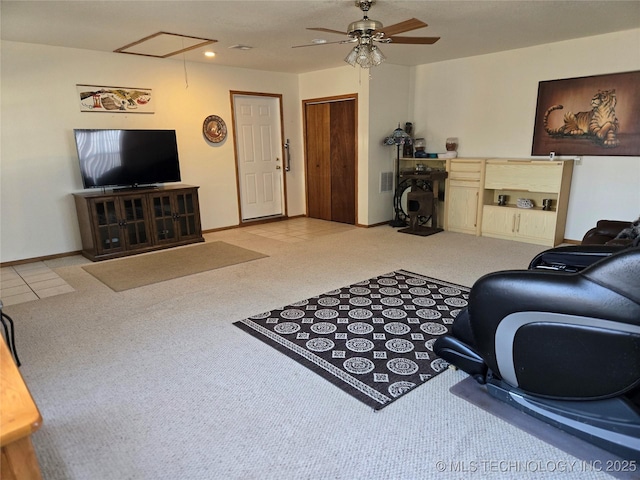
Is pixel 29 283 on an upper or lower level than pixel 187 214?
lower

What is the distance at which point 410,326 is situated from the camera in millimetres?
2881

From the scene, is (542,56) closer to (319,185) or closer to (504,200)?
(504,200)

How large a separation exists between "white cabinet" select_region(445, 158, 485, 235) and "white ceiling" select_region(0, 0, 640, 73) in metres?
1.50

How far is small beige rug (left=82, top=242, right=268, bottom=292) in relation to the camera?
405 cm

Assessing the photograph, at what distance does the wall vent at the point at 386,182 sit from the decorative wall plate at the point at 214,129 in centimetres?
248

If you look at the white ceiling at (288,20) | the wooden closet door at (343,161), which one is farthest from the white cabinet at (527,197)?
the wooden closet door at (343,161)

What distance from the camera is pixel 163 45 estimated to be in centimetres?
457

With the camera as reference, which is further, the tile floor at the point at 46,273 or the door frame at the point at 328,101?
the door frame at the point at 328,101

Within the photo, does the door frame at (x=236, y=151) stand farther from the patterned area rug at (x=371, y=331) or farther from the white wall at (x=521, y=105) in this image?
the patterned area rug at (x=371, y=331)

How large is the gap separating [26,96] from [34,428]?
4754 mm

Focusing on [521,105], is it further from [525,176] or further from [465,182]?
[465,182]

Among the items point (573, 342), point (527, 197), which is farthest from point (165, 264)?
point (527, 197)

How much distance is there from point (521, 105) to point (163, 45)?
4.44m

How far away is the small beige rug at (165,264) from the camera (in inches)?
159
